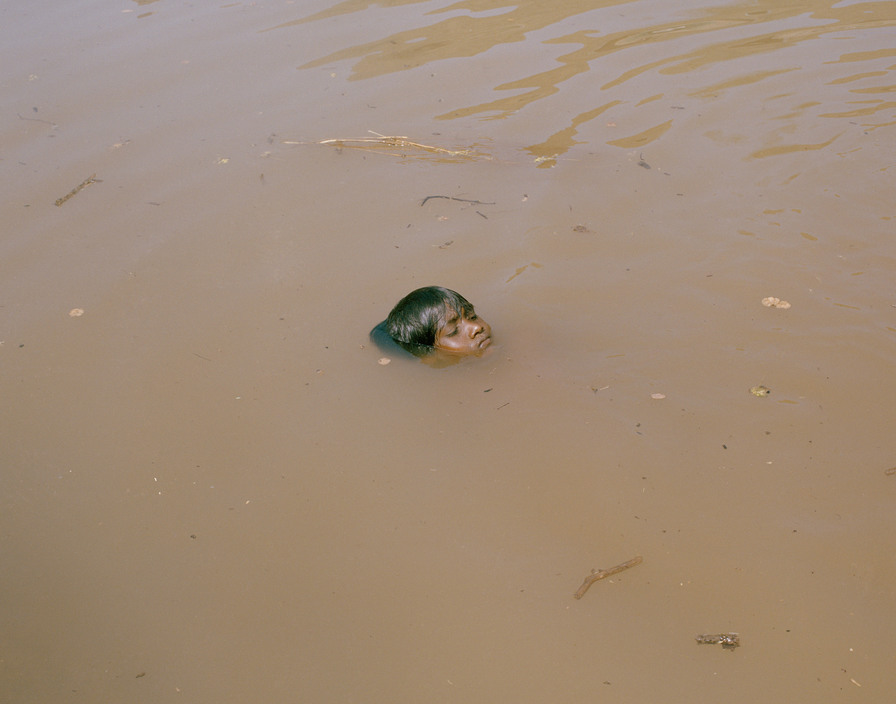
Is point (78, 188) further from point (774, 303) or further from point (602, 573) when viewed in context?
point (774, 303)

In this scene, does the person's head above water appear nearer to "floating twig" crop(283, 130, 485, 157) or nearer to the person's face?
the person's face

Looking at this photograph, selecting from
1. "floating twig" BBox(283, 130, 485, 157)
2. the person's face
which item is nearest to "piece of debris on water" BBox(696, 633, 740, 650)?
the person's face

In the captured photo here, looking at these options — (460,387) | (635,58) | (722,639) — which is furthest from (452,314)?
(635,58)

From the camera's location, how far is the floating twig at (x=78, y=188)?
19.4 ft

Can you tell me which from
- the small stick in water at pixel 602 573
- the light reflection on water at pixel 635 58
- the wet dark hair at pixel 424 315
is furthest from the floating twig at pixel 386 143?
the small stick in water at pixel 602 573

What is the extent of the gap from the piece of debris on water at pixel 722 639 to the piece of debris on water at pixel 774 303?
228 cm

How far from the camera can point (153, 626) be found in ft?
10.3

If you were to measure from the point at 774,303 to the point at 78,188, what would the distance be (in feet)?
17.4

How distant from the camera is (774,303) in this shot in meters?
4.55

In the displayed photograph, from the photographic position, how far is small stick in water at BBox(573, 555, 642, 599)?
314 centimetres

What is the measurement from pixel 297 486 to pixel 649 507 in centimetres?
171

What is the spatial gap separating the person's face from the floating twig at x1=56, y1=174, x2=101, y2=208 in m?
3.57

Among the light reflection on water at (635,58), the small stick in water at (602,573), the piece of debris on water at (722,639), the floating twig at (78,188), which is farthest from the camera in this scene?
the light reflection on water at (635,58)

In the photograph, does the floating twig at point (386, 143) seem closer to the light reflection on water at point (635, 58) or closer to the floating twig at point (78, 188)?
the light reflection on water at point (635, 58)
